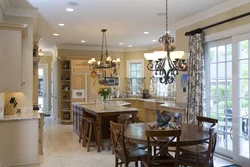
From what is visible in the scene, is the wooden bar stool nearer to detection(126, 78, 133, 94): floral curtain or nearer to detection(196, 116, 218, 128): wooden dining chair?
detection(196, 116, 218, 128): wooden dining chair

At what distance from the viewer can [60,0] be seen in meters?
4.08

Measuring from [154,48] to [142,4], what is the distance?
4635mm

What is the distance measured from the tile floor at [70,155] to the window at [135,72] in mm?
3768

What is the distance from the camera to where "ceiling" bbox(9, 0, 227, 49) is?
4.26 m

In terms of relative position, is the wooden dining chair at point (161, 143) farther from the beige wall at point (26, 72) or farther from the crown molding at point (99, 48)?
the crown molding at point (99, 48)

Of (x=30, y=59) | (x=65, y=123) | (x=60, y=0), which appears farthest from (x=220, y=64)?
(x=65, y=123)

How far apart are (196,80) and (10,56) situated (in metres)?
3.58

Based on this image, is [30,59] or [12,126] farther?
[30,59]

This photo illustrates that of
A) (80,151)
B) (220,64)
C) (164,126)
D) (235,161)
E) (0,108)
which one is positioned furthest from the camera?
(80,151)

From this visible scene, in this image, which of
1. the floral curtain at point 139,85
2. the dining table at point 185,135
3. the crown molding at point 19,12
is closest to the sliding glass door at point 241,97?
the dining table at point 185,135

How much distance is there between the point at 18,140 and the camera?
13.0 feet

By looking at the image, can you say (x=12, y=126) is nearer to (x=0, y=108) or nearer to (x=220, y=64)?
(x=0, y=108)

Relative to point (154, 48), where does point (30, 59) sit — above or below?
below

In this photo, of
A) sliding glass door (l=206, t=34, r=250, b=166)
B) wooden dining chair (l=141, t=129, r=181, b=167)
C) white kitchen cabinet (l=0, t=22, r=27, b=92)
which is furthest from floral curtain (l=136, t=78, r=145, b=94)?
wooden dining chair (l=141, t=129, r=181, b=167)
